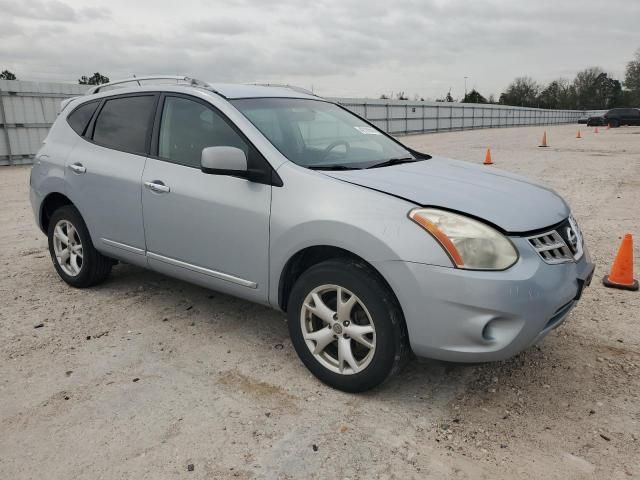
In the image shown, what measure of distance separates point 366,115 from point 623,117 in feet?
86.8

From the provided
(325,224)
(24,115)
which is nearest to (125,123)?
(325,224)

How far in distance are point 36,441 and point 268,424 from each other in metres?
1.14

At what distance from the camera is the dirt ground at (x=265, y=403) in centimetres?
247

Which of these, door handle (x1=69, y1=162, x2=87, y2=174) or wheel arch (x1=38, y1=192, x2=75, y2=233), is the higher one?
door handle (x1=69, y1=162, x2=87, y2=174)

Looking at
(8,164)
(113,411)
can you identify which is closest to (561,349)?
(113,411)

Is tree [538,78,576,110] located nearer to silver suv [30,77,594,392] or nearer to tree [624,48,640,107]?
tree [624,48,640,107]

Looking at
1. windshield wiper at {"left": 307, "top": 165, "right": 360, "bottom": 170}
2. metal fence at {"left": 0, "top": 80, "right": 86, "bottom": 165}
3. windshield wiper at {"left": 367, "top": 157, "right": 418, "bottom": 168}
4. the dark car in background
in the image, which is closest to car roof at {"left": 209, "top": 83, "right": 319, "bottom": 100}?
windshield wiper at {"left": 307, "top": 165, "right": 360, "bottom": 170}

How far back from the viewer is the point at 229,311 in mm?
4266

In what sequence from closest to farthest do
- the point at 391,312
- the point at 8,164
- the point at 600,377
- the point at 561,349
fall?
the point at 391,312, the point at 600,377, the point at 561,349, the point at 8,164

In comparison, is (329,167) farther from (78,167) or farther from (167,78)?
(78,167)

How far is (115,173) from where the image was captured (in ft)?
13.5

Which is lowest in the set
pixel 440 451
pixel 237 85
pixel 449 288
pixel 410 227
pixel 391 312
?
pixel 440 451

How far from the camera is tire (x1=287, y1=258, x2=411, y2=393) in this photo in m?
2.76

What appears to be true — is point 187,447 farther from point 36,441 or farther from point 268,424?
point 36,441
